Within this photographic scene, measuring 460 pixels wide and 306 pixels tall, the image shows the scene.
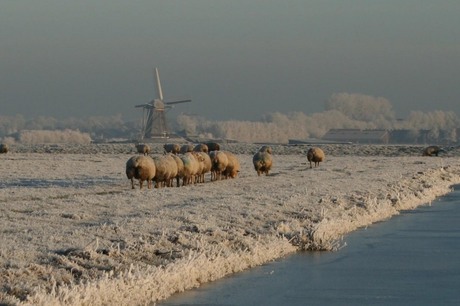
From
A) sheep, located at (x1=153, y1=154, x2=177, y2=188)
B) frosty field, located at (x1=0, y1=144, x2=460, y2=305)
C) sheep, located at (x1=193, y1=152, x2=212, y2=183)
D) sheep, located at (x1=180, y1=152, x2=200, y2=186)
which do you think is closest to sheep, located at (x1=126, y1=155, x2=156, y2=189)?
frosty field, located at (x1=0, y1=144, x2=460, y2=305)

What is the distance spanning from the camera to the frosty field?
14742 mm

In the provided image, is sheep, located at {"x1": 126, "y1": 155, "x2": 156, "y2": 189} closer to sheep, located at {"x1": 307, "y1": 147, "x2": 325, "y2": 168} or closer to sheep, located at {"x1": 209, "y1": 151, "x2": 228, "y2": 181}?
sheep, located at {"x1": 209, "y1": 151, "x2": 228, "y2": 181}

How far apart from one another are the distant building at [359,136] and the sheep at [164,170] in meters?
151

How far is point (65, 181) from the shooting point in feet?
123

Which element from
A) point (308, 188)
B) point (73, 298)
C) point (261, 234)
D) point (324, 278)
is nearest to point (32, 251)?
point (73, 298)

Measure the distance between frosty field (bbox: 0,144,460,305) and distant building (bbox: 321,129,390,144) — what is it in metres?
150

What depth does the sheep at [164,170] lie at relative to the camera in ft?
118

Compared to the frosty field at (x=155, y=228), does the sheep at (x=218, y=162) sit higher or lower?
higher

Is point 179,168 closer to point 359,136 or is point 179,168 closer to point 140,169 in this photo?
point 140,169

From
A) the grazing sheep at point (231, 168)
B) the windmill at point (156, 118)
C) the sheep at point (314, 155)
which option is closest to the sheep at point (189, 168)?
the grazing sheep at point (231, 168)

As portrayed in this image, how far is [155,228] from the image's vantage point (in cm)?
2008

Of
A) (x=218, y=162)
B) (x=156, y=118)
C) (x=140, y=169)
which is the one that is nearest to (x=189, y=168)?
(x=140, y=169)

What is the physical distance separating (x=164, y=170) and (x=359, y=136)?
521 ft

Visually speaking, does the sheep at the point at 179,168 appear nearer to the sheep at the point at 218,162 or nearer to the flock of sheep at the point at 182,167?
the flock of sheep at the point at 182,167
